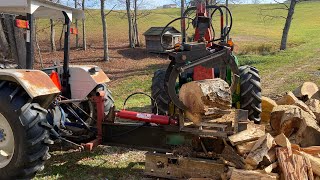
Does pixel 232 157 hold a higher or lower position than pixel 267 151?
lower

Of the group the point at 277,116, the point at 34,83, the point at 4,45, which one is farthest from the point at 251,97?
the point at 4,45

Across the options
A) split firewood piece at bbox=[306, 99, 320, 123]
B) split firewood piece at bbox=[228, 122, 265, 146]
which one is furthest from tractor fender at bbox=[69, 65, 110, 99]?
split firewood piece at bbox=[306, 99, 320, 123]

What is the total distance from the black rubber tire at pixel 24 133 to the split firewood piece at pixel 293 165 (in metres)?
2.54

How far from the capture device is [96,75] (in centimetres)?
573

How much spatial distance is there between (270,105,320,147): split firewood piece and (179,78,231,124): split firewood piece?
1097 millimetres

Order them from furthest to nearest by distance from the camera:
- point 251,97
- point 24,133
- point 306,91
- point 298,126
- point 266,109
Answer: point 306,91 → point 266,109 → point 251,97 → point 298,126 → point 24,133

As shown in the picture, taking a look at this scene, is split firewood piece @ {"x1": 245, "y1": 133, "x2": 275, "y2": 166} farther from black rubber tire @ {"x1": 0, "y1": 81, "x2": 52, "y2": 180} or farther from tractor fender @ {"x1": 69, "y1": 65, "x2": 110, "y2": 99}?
tractor fender @ {"x1": 69, "y1": 65, "x2": 110, "y2": 99}

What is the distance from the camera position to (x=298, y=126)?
5.02m

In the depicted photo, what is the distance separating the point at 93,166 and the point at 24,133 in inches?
51.2

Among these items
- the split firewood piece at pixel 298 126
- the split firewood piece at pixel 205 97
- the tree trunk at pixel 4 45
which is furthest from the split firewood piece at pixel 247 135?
the tree trunk at pixel 4 45

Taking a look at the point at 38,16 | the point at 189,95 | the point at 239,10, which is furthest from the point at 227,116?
the point at 239,10

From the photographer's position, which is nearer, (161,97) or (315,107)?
(315,107)

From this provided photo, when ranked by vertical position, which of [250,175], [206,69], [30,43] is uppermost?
[30,43]

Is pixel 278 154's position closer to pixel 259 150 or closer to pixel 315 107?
pixel 259 150
